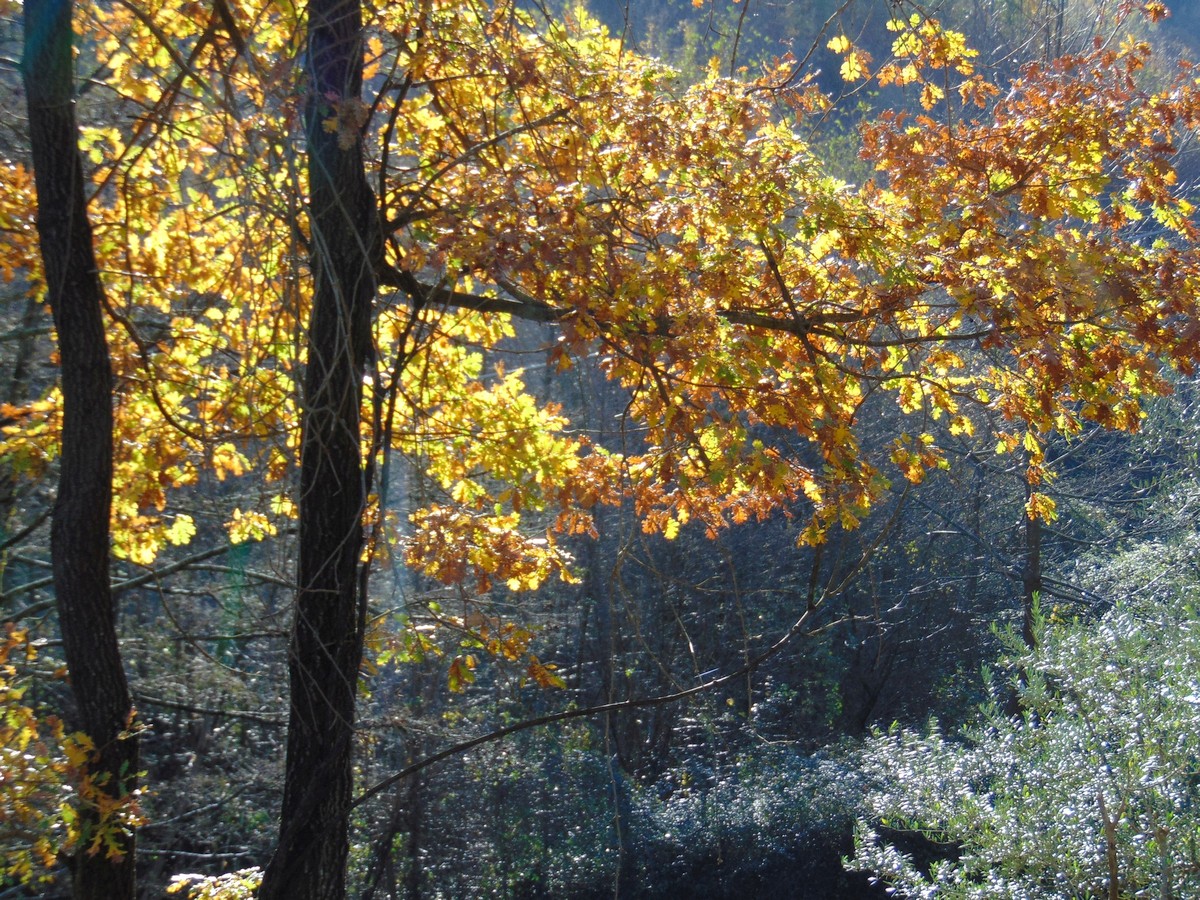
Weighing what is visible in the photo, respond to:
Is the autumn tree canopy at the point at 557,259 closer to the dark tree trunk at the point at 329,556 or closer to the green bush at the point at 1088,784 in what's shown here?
the dark tree trunk at the point at 329,556

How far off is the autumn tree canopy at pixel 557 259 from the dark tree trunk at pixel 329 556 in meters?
0.02

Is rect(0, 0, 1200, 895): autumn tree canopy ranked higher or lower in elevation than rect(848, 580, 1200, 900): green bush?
higher

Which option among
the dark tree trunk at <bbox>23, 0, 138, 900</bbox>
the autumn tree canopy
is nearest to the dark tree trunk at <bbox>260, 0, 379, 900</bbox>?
the autumn tree canopy

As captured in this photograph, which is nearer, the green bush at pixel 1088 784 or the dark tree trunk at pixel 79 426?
the dark tree trunk at pixel 79 426

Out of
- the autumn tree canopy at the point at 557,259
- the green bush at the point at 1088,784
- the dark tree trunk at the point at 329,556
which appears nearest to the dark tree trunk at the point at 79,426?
the autumn tree canopy at the point at 557,259

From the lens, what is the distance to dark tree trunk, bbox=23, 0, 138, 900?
3.62m

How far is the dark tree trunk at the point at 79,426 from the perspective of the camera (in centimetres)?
362

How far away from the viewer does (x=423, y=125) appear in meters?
4.85

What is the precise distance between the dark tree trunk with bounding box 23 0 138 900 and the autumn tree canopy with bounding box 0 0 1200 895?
0.18m

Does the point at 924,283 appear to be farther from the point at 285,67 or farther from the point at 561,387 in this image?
the point at 561,387

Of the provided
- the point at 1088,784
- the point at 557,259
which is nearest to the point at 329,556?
the point at 557,259

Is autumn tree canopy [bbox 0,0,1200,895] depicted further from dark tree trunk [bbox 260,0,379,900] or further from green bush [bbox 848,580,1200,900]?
green bush [bbox 848,580,1200,900]

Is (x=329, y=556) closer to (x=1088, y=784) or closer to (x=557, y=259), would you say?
(x=557, y=259)

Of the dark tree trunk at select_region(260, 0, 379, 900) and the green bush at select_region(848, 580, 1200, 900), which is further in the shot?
the green bush at select_region(848, 580, 1200, 900)
